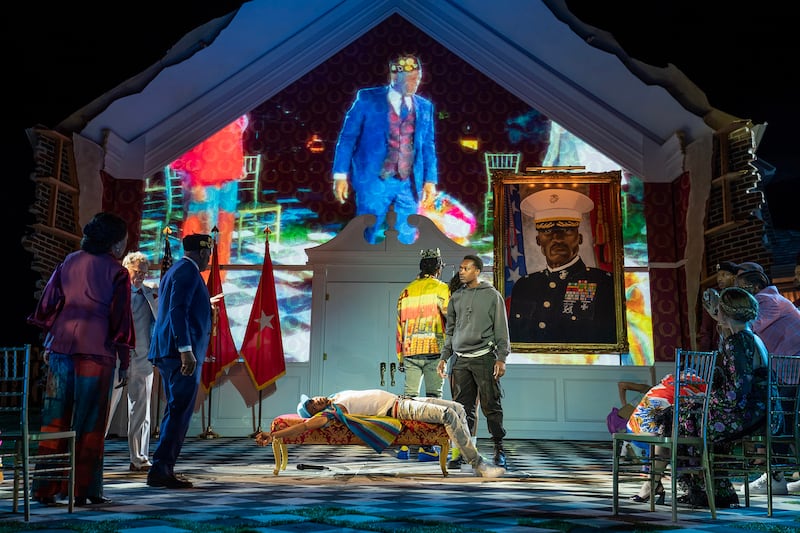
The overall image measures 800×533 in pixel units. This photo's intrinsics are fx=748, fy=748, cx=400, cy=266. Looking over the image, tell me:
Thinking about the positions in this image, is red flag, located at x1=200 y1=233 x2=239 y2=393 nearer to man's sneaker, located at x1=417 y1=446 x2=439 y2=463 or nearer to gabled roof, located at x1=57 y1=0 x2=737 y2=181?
gabled roof, located at x1=57 y1=0 x2=737 y2=181

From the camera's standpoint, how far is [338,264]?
371 inches

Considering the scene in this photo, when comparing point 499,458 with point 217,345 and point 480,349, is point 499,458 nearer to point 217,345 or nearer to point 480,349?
point 480,349

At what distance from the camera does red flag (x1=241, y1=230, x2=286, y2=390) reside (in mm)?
8867

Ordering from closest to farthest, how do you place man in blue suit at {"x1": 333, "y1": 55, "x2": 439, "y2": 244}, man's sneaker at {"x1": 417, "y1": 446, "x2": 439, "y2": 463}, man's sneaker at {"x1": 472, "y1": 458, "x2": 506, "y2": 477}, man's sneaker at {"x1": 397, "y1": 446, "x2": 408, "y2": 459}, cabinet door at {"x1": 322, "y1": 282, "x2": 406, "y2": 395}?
1. man's sneaker at {"x1": 472, "y1": 458, "x2": 506, "y2": 477}
2. man's sneaker at {"x1": 417, "y1": 446, "x2": 439, "y2": 463}
3. man's sneaker at {"x1": 397, "y1": 446, "x2": 408, "y2": 459}
4. cabinet door at {"x1": 322, "y1": 282, "x2": 406, "y2": 395}
5. man in blue suit at {"x1": 333, "y1": 55, "x2": 439, "y2": 244}

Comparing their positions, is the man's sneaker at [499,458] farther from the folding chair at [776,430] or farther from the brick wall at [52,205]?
the brick wall at [52,205]

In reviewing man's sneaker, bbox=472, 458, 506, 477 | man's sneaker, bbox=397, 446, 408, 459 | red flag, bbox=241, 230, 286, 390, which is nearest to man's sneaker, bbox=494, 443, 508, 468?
man's sneaker, bbox=472, 458, 506, 477

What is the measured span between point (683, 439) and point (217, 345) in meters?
6.51

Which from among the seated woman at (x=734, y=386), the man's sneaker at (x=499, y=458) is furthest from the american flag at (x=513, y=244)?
the seated woman at (x=734, y=386)

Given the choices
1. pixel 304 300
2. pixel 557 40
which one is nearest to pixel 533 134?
pixel 557 40

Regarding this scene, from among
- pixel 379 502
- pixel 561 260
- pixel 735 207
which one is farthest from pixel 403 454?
pixel 735 207

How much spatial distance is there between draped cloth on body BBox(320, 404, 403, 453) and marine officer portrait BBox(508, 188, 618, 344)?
4.51m

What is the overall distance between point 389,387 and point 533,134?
12.5ft

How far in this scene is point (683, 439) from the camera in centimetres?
337

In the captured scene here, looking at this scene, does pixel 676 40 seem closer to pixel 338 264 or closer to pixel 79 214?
pixel 338 264
